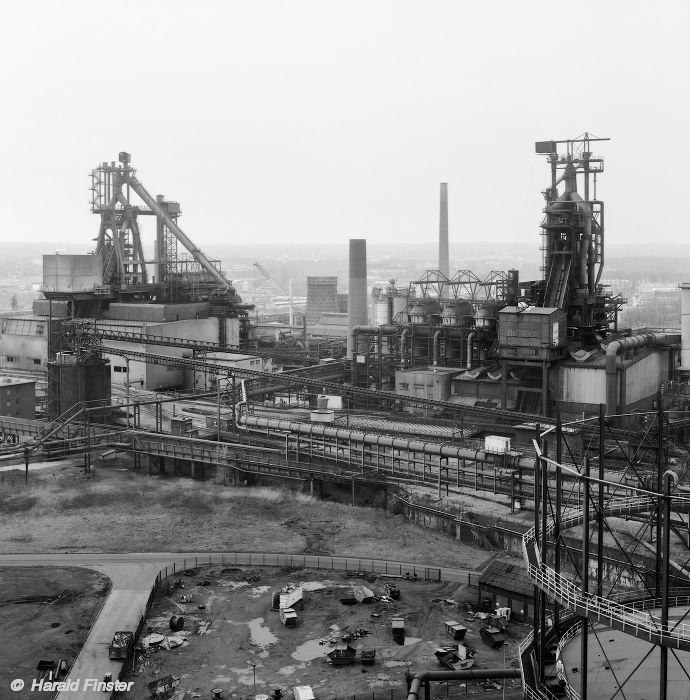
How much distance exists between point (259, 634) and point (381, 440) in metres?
17.3

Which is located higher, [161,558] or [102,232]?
[102,232]

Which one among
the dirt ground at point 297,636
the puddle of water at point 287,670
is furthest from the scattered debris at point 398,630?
the puddle of water at point 287,670

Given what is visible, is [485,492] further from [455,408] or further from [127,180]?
[127,180]

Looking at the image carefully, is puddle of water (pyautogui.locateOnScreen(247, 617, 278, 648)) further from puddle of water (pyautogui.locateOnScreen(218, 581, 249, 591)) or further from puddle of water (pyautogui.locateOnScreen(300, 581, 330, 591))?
puddle of water (pyautogui.locateOnScreen(218, 581, 249, 591))

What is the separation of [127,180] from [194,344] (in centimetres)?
2053

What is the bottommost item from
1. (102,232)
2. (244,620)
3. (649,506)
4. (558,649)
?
(244,620)

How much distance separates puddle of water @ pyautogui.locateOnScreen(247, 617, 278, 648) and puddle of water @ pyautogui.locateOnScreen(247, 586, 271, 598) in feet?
6.23

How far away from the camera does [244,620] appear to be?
2922 cm

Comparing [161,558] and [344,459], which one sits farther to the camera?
[344,459]

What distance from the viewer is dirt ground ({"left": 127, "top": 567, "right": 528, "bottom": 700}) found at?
82.4 ft

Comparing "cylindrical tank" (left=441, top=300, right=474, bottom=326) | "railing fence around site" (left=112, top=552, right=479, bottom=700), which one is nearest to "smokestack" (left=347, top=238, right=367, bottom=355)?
"cylindrical tank" (left=441, top=300, right=474, bottom=326)

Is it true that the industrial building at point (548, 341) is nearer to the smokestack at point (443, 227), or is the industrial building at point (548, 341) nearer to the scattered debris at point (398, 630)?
the scattered debris at point (398, 630)

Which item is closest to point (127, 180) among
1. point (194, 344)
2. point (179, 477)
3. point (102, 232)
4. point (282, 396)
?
point (102, 232)

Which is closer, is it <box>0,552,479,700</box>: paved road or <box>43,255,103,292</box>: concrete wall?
<box>0,552,479,700</box>: paved road
